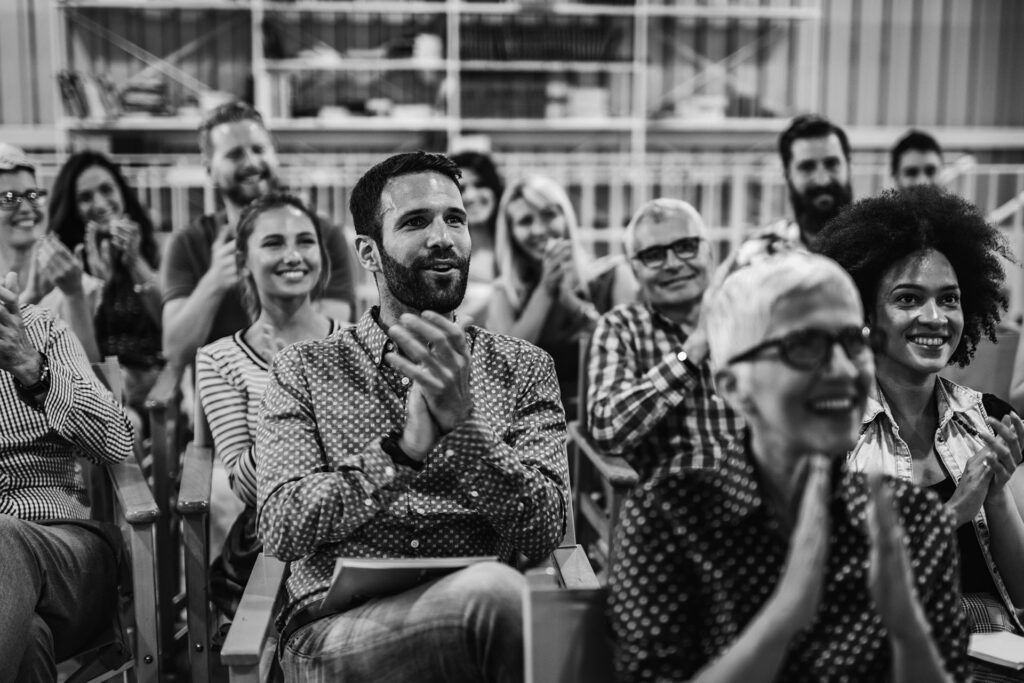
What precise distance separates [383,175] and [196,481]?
0.74 metres

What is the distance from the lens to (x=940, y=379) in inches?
69.3

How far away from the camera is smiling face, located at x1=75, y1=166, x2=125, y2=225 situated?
3.35 metres

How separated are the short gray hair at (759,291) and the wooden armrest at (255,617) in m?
0.73

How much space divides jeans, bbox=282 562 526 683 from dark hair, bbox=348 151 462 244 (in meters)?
0.63

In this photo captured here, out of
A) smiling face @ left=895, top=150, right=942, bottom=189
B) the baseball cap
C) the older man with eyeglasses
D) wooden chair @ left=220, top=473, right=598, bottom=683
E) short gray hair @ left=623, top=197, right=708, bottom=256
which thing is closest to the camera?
wooden chair @ left=220, top=473, right=598, bottom=683

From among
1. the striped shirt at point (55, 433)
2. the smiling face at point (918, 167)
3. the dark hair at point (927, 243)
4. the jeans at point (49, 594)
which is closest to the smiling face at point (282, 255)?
the striped shirt at point (55, 433)

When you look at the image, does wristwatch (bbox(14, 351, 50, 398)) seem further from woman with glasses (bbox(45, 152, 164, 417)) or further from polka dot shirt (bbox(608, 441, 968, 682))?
polka dot shirt (bbox(608, 441, 968, 682))

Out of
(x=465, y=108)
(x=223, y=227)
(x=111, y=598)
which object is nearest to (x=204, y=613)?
(x=111, y=598)

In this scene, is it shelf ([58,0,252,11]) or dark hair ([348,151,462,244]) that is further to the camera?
shelf ([58,0,252,11])

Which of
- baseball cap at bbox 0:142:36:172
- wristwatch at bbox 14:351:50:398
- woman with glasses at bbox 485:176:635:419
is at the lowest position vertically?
wristwatch at bbox 14:351:50:398

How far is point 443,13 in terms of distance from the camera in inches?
262

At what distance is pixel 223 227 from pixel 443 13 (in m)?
4.31

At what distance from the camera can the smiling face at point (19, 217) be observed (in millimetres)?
2240

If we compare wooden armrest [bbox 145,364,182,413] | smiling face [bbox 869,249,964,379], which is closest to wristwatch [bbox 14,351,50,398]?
wooden armrest [bbox 145,364,182,413]
